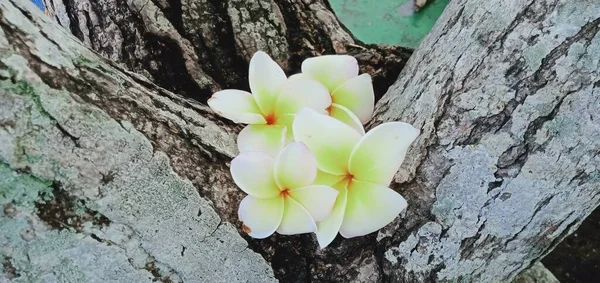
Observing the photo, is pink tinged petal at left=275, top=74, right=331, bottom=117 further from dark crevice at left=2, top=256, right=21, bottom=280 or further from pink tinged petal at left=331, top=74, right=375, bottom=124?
dark crevice at left=2, top=256, right=21, bottom=280

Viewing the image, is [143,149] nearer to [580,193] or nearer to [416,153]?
[416,153]

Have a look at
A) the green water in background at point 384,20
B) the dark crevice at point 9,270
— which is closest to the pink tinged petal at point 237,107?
the dark crevice at point 9,270

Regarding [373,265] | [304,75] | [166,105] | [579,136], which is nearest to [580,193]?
[579,136]

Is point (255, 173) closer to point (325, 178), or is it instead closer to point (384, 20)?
point (325, 178)

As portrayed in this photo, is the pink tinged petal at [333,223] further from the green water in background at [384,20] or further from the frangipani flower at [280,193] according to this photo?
the green water in background at [384,20]

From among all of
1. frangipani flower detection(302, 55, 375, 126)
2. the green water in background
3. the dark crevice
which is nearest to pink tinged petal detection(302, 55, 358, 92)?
frangipani flower detection(302, 55, 375, 126)

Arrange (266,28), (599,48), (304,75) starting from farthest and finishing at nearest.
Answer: (266,28), (304,75), (599,48)
